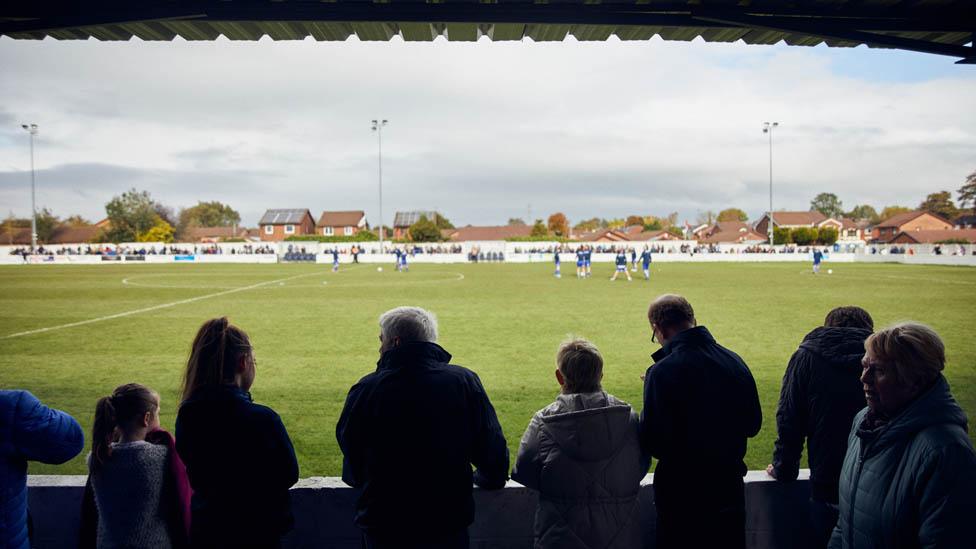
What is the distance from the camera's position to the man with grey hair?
2.79 m

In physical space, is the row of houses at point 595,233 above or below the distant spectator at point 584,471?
above

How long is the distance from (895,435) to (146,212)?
121 m

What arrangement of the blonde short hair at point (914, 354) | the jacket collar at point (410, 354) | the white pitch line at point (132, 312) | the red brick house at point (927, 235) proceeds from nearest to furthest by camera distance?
the blonde short hair at point (914, 354) < the jacket collar at point (410, 354) < the white pitch line at point (132, 312) < the red brick house at point (927, 235)

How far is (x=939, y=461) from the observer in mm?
2168

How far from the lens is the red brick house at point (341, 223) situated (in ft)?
403

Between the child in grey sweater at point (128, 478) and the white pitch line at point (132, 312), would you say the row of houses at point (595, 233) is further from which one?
the child in grey sweater at point (128, 478)

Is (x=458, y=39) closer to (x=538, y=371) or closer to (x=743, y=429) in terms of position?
(x=743, y=429)

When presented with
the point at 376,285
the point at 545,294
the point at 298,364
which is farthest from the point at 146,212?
the point at 298,364

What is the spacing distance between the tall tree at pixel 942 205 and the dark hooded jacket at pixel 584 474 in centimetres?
13164

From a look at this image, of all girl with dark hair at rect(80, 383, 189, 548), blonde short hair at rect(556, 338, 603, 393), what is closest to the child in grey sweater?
girl with dark hair at rect(80, 383, 189, 548)

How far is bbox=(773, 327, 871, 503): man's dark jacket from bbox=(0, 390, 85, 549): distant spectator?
3617 mm

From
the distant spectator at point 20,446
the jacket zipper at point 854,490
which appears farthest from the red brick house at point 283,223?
the jacket zipper at point 854,490

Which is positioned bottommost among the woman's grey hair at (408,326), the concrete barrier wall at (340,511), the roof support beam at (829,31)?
the concrete barrier wall at (340,511)

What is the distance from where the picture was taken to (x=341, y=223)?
124 m
